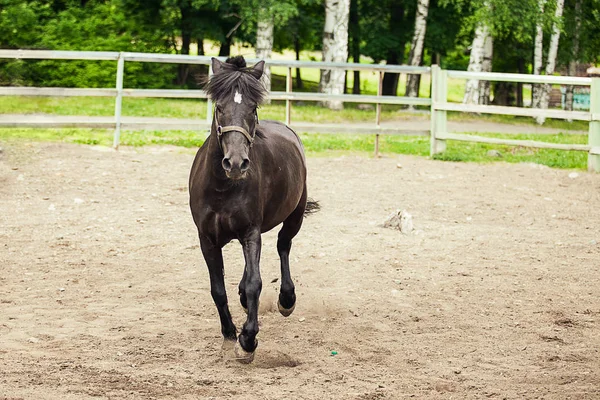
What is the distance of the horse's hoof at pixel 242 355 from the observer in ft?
17.1

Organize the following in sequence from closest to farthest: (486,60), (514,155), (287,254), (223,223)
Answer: (223,223) → (287,254) → (514,155) → (486,60)

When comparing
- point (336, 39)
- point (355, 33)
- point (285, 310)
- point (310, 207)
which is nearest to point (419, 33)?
point (336, 39)

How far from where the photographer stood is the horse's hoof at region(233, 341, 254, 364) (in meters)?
5.21

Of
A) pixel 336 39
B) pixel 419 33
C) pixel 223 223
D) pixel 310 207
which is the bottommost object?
pixel 310 207

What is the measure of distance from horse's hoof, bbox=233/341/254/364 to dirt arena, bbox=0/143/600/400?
6 cm

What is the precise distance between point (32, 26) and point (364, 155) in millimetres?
13760

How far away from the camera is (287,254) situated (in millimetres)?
6703

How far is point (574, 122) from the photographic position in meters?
→ 28.7

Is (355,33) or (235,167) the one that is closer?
(235,167)

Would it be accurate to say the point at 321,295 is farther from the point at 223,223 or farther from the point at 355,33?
the point at 355,33

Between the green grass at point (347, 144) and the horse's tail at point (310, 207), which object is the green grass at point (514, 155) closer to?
the green grass at point (347, 144)

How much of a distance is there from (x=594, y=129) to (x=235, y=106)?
34.6 ft

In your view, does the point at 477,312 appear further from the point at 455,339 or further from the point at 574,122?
the point at 574,122

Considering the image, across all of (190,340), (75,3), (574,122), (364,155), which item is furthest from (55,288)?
(574,122)
